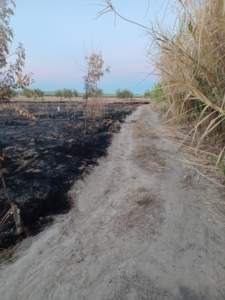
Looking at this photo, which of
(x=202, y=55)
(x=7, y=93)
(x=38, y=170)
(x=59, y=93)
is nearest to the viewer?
(x=7, y=93)

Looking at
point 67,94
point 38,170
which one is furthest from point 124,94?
point 38,170

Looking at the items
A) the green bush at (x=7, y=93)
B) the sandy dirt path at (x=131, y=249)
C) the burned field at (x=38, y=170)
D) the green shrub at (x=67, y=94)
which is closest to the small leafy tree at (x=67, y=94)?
the green shrub at (x=67, y=94)

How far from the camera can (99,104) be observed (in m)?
18.5

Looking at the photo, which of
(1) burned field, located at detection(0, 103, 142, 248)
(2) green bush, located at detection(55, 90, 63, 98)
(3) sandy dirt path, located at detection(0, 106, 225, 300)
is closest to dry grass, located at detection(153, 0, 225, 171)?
(3) sandy dirt path, located at detection(0, 106, 225, 300)

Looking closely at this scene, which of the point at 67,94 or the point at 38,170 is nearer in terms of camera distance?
the point at 38,170

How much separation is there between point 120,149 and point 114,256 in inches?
197

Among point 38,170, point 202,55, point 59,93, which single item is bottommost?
point 59,93

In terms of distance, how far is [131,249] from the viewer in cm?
328

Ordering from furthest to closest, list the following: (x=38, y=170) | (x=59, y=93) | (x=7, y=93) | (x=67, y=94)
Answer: (x=59, y=93) → (x=67, y=94) → (x=38, y=170) → (x=7, y=93)

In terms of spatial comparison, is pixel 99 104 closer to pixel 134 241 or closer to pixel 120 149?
pixel 120 149

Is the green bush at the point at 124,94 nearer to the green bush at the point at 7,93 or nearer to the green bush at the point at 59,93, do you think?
the green bush at the point at 59,93

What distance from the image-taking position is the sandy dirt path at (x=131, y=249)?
2.76 m

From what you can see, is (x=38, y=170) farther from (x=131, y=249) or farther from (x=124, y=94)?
(x=124, y=94)

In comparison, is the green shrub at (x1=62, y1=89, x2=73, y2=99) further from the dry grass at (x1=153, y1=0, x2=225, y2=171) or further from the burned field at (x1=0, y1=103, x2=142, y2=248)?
the dry grass at (x1=153, y1=0, x2=225, y2=171)
